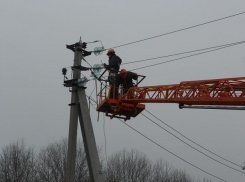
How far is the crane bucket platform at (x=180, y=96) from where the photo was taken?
1171cm

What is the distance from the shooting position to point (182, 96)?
13312 millimetres

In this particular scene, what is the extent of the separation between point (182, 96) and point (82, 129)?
162 inches

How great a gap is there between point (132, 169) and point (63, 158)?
8.55 meters

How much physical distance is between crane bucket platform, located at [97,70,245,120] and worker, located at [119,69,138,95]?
7.6 inches

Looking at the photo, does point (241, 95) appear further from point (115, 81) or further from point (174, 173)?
point (174, 173)

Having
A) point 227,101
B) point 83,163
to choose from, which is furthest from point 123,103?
point 83,163

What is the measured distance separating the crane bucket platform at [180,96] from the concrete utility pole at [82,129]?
2.82 feet

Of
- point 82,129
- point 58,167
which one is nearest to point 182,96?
point 82,129

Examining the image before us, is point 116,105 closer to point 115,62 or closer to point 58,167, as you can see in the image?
point 115,62

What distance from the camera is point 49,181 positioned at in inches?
1548

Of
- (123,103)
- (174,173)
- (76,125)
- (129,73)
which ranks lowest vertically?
(174,173)

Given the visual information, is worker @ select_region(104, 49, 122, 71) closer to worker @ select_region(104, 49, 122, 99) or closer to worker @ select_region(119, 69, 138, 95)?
worker @ select_region(104, 49, 122, 99)

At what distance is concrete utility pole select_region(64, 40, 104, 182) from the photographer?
13844 mm

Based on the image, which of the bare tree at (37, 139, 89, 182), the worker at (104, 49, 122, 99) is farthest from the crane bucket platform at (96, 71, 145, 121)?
the bare tree at (37, 139, 89, 182)
